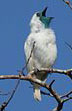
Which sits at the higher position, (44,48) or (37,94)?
(44,48)

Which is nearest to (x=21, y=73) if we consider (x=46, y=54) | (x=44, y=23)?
(x=46, y=54)

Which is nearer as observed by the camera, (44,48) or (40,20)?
(44,48)

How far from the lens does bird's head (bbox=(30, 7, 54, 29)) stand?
901 centimetres

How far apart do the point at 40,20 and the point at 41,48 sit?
1046mm

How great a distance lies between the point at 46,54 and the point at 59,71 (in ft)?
7.95

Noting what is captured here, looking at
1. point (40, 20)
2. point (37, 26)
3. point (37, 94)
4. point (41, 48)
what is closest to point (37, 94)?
point (37, 94)

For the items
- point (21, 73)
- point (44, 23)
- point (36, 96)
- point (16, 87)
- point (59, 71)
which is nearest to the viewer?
point (16, 87)

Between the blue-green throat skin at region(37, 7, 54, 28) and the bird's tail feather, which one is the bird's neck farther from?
the bird's tail feather

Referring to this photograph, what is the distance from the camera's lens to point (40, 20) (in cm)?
926

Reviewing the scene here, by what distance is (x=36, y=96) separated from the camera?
25.7 feet

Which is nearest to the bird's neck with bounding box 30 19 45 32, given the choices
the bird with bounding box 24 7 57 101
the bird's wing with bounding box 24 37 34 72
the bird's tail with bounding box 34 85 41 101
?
the bird with bounding box 24 7 57 101

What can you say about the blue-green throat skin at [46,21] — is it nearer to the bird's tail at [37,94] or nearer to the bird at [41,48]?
the bird at [41,48]

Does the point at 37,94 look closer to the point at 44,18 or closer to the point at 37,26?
the point at 37,26

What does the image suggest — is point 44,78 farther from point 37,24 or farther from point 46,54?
point 37,24
